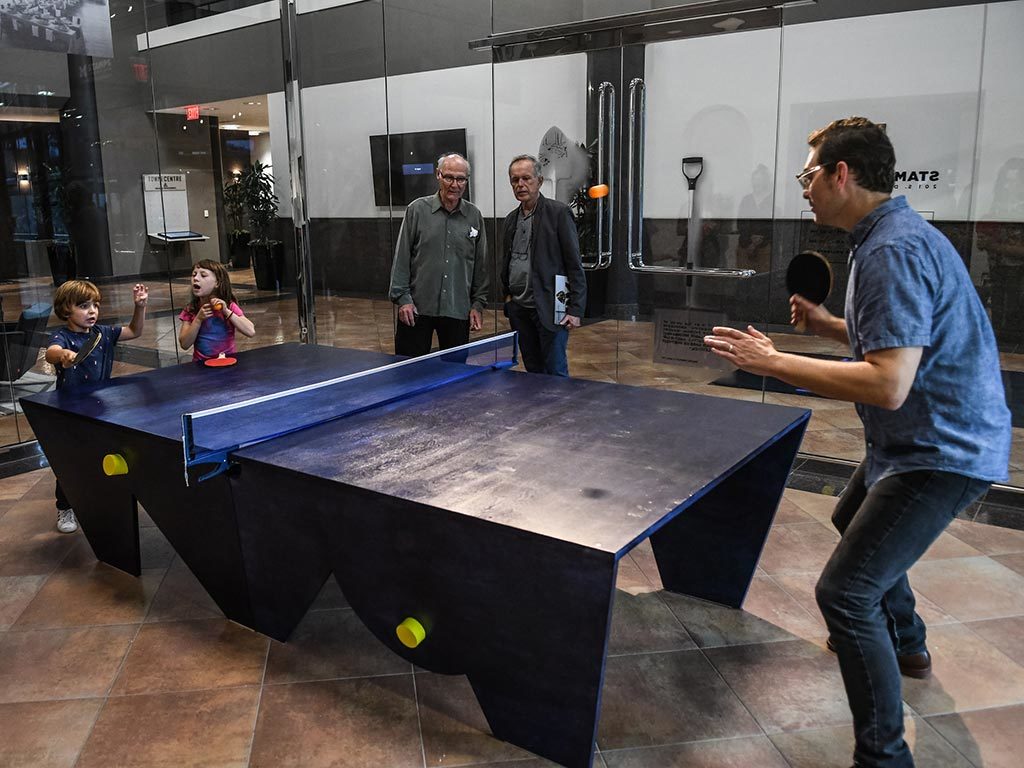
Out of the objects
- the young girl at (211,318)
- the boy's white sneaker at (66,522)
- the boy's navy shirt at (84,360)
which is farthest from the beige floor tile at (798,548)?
the boy's white sneaker at (66,522)

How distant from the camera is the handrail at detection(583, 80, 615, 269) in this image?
5.76 meters

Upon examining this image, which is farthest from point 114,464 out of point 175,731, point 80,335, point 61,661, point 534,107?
point 534,107

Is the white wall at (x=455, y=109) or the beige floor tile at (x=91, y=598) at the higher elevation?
the white wall at (x=455, y=109)

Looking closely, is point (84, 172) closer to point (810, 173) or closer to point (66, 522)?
point (66, 522)

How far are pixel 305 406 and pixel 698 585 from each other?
1.78m

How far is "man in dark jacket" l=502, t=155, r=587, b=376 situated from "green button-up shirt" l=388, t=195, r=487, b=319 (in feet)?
0.82

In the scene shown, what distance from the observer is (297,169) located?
7.05 meters

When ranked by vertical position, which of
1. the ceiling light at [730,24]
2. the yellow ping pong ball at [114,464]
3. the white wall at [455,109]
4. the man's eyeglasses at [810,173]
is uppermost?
the ceiling light at [730,24]

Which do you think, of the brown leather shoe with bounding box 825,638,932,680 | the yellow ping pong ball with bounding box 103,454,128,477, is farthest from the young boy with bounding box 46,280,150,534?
the brown leather shoe with bounding box 825,638,932,680

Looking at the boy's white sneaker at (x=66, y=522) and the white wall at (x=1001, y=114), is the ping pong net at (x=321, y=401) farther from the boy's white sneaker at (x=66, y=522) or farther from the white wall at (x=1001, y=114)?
the white wall at (x=1001, y=114)

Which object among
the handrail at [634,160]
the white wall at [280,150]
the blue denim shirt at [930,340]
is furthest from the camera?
the white wall at [280,150]

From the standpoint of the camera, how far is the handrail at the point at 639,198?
558cm

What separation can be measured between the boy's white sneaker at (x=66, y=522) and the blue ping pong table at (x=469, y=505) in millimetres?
576

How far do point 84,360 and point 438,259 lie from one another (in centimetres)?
214
